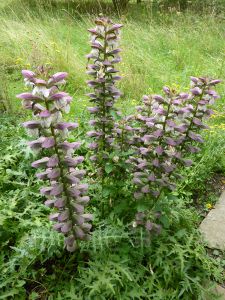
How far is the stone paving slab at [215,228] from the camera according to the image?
2.95 m

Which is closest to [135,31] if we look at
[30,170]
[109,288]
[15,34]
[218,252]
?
[15,34]

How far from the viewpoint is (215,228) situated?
10.1 feet

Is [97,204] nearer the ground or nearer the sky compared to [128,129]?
nearer the ground

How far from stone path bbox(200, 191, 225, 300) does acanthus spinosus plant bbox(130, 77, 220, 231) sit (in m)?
0.75

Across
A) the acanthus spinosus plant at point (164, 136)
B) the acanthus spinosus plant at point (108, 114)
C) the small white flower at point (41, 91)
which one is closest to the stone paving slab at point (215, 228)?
the acanthus spinosus plant at point (164, 136)

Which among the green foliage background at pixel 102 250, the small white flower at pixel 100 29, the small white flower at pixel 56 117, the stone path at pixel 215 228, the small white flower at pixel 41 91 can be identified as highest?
the small white flower at pixel 100 29

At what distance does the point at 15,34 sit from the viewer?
6.89 meters

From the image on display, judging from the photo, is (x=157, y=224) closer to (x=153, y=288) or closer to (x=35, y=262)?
(x=153, y=288)

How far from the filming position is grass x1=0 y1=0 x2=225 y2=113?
5.60 metres

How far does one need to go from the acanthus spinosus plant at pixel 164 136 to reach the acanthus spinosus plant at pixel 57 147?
0.47 m

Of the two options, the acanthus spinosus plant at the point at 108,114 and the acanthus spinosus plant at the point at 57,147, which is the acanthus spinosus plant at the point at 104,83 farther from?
the acanthus spinosus plant at the point at 57,147

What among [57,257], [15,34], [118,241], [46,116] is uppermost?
[46,116]

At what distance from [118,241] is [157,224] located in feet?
1.06

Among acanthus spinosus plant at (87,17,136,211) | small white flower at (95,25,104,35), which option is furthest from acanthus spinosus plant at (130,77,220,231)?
small white flower at (95,25,104,35)
